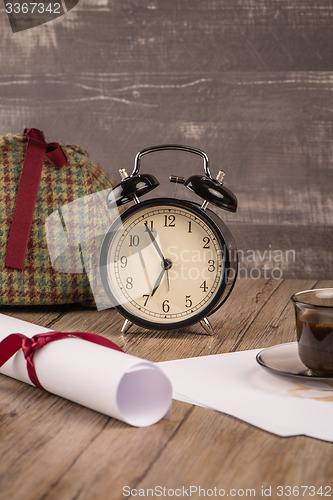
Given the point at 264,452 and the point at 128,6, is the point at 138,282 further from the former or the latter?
the point at 128,6

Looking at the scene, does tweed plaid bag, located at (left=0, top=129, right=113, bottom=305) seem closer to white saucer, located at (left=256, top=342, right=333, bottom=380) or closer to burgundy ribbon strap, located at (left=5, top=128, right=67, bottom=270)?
burgundy ribbon strap, located at (left=5, top=128, right=67, bottom=270)

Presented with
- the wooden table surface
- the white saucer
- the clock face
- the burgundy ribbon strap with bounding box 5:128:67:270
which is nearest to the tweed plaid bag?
the burgundy ribbon strap with bounding box 5:128:67:270

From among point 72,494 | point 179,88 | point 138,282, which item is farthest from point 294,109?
point 72,494

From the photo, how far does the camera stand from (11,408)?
0.92 meters

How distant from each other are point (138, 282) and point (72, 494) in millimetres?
606

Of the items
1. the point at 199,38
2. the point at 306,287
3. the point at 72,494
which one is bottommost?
the point at 306,287

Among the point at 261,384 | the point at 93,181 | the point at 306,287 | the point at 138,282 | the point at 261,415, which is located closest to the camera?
the point at 261,415

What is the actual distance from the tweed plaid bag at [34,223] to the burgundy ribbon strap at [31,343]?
17.0 inches

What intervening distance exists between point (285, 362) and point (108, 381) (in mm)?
306

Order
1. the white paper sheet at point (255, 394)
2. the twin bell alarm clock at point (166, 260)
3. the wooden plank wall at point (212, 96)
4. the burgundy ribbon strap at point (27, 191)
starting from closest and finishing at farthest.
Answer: the white paper sheet at point (255, 394), the twin bell alarm clock at point (166, 260), the burgundy ribbon strap at point (27, 191), the wooden plank wall at point (212, 96)

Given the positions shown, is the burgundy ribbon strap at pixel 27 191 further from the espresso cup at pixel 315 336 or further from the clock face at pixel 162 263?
the espresso cup at pixel 315 336

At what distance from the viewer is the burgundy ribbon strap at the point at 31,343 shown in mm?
952

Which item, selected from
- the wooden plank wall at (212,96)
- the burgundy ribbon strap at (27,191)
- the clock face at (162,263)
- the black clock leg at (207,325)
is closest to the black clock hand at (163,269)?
the clock face at (162,263)

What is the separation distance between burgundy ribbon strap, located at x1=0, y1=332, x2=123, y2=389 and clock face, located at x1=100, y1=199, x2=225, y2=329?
0.84ft
